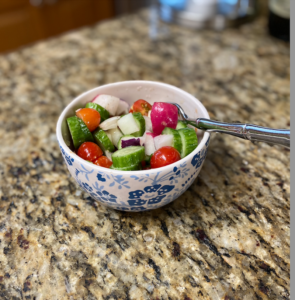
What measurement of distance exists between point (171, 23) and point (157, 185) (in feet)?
4.09

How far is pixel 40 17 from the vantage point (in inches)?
95.1

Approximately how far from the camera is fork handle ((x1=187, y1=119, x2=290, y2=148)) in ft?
1.78

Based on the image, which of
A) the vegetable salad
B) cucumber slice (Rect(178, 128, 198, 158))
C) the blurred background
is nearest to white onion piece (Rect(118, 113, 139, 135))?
the vegetable salad

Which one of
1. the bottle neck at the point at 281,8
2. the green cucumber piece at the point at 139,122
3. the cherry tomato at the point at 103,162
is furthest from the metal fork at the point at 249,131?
the bottle neck at the point at 281,8

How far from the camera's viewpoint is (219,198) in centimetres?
74

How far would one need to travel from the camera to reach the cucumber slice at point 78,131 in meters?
0.66

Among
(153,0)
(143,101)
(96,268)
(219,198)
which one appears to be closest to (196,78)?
(143,101)

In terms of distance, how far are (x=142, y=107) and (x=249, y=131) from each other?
0.27 m

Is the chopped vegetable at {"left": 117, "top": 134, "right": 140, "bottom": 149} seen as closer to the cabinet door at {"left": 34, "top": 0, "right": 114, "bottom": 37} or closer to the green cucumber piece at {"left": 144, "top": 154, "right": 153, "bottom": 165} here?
the green cucumber piece at {"left": 144, "top": 154, "right": 153, "bottom": 165}

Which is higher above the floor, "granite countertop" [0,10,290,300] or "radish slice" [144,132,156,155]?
"radish slice" [144,132,156,155]

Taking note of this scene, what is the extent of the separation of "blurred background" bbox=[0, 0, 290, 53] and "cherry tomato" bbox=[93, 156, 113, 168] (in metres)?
1.01

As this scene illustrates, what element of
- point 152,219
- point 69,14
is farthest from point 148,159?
point 69,14

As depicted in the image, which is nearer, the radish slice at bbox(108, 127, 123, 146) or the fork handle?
the fork handle

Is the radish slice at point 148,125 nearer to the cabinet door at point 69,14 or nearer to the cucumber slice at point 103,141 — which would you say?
the cucumber slice at point 103,141
